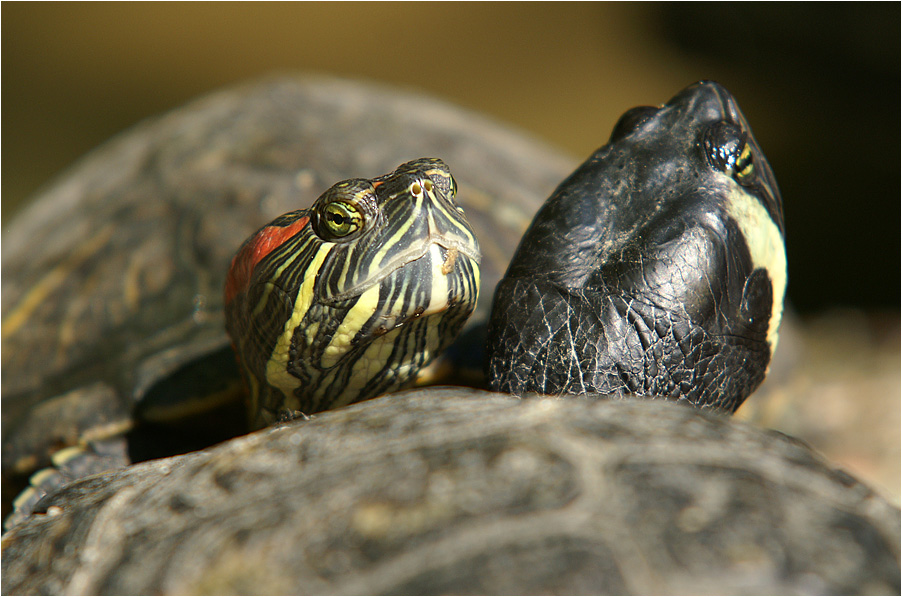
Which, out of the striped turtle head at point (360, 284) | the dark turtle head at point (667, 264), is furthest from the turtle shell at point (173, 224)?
the dark turtle head at point (667, 264)

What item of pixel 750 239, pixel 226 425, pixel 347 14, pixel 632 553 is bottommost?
pixel 226 425

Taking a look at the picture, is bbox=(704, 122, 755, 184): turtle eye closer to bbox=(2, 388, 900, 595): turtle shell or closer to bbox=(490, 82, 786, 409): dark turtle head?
bbox=(490, 82, 786, 409): dark turtle head

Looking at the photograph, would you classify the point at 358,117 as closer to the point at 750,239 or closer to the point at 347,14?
the point at 750,239

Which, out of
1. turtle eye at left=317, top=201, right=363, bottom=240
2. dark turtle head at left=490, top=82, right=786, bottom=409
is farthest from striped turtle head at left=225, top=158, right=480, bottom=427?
dark turtle head at left=490, top=82, right=786, bottom=409

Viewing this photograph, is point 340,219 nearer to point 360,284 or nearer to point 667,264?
point 360,284

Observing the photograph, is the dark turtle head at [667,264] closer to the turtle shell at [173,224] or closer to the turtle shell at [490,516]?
the turtle shell at [490,516]

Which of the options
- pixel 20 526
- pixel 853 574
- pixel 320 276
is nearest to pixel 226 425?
pixel 20 526
